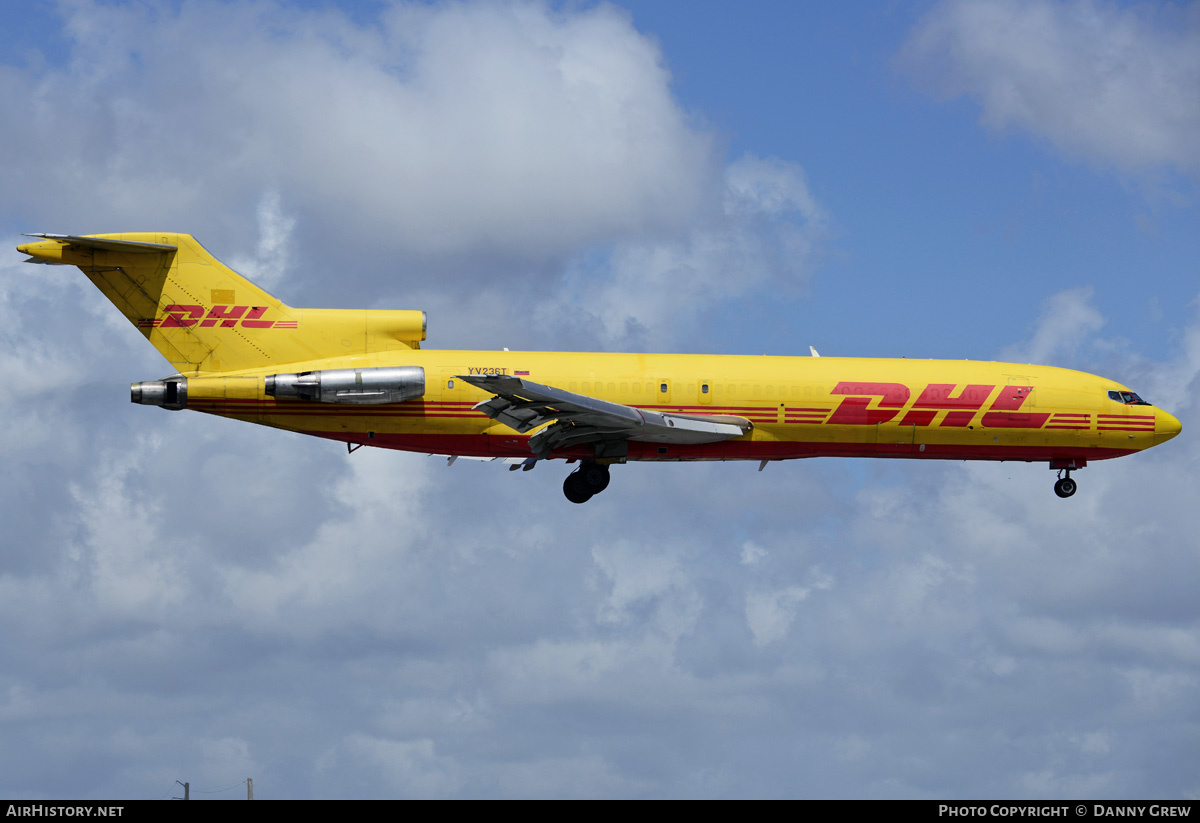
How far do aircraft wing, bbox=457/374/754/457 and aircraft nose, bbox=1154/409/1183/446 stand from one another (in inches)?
571

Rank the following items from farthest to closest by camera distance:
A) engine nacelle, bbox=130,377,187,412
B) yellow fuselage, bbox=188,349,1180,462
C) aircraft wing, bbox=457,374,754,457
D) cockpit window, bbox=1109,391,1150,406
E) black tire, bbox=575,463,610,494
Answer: cockpit window, bbox=1109,391,1150,406 → black tire, bbox=575,463,610,494 → yellow fuselage, bbox=188,349,1180,462 → engine nacelle, bbox=130,377,187,412 → aircraft wing, bbox=457,374,754,457

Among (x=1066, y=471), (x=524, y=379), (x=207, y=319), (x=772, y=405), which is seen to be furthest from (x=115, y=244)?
(x=1066, y=471)

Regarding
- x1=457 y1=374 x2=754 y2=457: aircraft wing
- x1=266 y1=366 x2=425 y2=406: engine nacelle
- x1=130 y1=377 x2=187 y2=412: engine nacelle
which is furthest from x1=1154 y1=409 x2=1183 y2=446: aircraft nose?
x1=130 y1=377 x2=187 y2=412: engine nacelle

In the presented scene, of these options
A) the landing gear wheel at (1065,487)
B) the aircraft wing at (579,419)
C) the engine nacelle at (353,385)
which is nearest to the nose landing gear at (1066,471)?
the landing gear wheel at (1065,487)

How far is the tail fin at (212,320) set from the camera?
4428cm

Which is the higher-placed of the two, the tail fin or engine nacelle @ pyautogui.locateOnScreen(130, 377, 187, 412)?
the tail fin

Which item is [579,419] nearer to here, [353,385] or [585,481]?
[585,481]

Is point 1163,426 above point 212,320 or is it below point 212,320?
below

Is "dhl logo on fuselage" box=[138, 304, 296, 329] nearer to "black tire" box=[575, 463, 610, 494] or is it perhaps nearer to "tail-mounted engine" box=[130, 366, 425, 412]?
"tail-mounted engine" box=[130, 366, 425, 412]

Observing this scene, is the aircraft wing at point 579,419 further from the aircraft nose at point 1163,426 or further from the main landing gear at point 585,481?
the aircraft nose at point 1163,426

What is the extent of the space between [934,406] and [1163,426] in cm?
862

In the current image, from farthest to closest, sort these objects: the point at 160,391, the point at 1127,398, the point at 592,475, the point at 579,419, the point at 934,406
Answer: the point at 1127,398 → the point at 934,406 → the point at 592,475 → the point at 160,391 → the point at 579,419

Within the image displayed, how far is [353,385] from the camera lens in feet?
140

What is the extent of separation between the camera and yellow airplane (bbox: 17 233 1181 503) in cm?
4269
